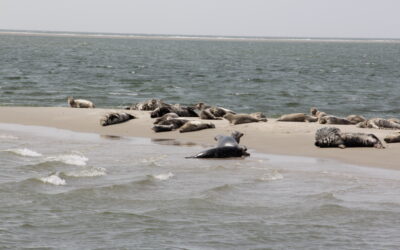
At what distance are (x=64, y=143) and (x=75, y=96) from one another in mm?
14074

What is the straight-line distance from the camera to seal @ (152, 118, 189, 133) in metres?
18.1

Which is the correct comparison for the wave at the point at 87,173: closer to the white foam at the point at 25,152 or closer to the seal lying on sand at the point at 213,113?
the white foam at the point at 25,152

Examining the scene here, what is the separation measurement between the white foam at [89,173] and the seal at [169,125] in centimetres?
558

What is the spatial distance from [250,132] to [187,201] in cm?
791

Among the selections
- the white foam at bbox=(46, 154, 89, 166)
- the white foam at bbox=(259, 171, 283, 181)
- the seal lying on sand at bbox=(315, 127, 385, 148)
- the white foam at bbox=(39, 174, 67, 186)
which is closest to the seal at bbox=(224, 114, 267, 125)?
the seal lying on sand at bbox=(315, 127, 385, 148)

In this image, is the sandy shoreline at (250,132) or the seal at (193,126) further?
the seal at (193,126)

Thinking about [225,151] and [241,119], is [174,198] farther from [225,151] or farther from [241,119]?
[241,119]

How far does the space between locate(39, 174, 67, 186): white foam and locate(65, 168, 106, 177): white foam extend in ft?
1.30

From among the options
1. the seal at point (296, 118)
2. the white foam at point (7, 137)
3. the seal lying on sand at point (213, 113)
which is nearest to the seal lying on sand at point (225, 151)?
the white foam at point (7, 137)

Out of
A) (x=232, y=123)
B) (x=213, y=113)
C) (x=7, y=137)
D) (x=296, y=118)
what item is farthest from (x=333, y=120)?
(x=7, y=137)

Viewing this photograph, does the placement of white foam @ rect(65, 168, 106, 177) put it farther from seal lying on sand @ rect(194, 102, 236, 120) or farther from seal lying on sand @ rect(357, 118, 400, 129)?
seal lying on sand @ rect(357, 118, 400, 129)

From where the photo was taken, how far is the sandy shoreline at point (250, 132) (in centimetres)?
1473

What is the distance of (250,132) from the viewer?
58.5 ft

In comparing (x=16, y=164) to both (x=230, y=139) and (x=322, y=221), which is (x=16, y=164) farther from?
(x=322, y=221)
